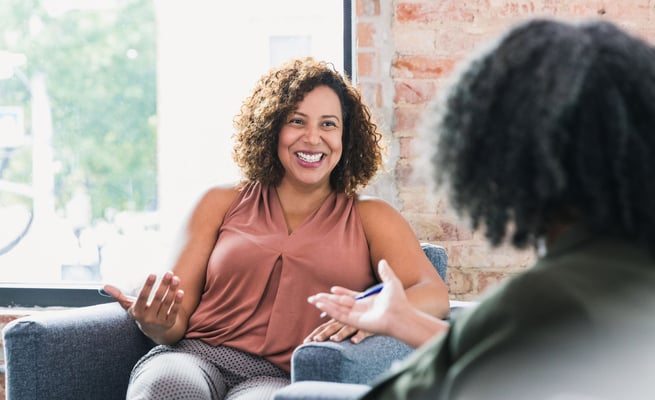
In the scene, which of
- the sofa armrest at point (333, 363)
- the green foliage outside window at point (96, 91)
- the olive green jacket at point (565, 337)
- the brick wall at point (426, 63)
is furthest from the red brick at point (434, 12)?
the olive green jacket at point (565, 337)

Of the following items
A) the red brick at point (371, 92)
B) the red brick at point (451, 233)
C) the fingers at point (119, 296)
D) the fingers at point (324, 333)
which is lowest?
the fingers at point (324, 333)

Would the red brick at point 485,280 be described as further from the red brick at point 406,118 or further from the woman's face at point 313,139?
the woman's face at point 313,139

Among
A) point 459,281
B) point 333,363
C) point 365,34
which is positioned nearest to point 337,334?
point 333,363

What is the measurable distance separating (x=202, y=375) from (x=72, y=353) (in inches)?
11.6

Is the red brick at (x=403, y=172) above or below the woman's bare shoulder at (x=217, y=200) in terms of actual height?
above

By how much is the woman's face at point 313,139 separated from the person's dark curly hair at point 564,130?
129 centimetres

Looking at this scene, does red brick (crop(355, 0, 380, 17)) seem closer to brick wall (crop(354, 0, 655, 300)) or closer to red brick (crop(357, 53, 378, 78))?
brick wall (crop(354, 0, 655, 300))

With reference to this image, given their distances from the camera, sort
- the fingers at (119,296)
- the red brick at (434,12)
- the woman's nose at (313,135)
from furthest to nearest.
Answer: the red brick at (434,12) < the woman's nose at (313,135) < the fingers at (119,296)

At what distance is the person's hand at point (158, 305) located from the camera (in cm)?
197

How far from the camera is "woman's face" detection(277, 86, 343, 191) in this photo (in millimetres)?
2303

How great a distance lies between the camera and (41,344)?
1.91 meters

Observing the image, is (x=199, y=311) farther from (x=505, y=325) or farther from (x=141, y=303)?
(x=505, y=325)

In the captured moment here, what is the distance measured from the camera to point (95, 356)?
2.04m

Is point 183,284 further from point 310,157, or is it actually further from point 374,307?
point 374,307
